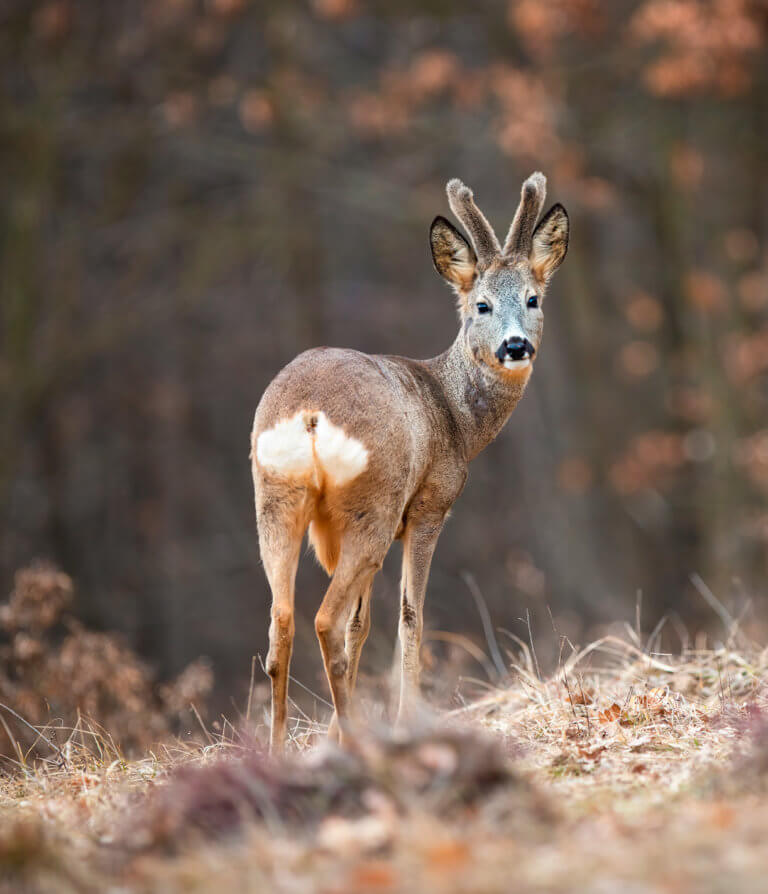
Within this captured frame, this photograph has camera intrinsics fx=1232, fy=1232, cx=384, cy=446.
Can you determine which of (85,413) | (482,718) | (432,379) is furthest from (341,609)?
(85,413)

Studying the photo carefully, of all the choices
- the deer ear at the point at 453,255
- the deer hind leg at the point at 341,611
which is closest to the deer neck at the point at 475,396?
the deer ear at the point at 453,255

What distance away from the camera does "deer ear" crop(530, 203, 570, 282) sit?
6.91 m

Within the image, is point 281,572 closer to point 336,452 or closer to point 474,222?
point 336,452

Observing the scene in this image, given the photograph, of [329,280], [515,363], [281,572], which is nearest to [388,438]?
[281,572]

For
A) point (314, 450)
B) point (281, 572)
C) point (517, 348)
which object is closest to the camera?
point (314, 450)

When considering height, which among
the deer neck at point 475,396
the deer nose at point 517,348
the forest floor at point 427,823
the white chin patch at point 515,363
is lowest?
the forest floor at point 427,823

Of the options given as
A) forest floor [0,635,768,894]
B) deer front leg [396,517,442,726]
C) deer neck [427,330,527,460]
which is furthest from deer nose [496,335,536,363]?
forest floor [0,635,768,894]

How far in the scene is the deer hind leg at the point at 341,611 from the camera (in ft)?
17.6

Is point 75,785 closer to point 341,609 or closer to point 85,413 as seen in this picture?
point 341,609

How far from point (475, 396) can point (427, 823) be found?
367cm

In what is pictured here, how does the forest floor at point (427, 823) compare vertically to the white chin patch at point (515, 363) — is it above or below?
below

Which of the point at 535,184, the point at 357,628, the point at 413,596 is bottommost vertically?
the point at 357,628

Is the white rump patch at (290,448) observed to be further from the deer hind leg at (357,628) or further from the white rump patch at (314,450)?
the deer hind leg at (357,628)

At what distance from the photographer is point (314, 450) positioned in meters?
5.25
